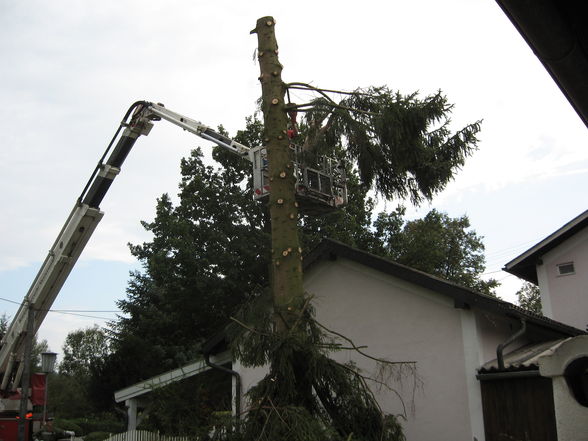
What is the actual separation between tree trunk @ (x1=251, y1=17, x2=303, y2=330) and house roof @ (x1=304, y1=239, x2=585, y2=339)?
10.9ft

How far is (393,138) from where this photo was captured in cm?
780

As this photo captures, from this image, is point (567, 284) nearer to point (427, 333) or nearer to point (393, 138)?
point (427, 333)

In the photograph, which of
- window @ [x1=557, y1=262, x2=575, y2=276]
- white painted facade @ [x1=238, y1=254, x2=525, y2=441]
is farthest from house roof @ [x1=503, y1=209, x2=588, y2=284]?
white painted facade @ [x1=238, y1=254, x2=525, y2=441]

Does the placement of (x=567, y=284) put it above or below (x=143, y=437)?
above

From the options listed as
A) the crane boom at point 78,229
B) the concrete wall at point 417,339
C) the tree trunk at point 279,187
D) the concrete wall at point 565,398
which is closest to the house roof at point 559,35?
Answer: the concrete wall at point 565,398

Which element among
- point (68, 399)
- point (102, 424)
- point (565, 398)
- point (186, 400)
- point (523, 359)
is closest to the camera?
point (565, 398)

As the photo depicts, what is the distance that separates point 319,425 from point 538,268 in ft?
42.9

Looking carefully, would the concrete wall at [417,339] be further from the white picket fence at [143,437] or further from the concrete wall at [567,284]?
the concrete wall at [567,284]

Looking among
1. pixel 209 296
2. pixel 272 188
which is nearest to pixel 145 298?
pixel 209 296

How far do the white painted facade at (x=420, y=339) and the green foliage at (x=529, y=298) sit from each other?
39.0m

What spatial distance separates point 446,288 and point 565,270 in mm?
8766

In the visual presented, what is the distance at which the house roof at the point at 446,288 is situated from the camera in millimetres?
9562

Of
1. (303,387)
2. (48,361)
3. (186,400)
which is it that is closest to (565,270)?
(186,400)

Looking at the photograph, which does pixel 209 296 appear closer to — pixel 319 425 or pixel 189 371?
pixel 189 371
